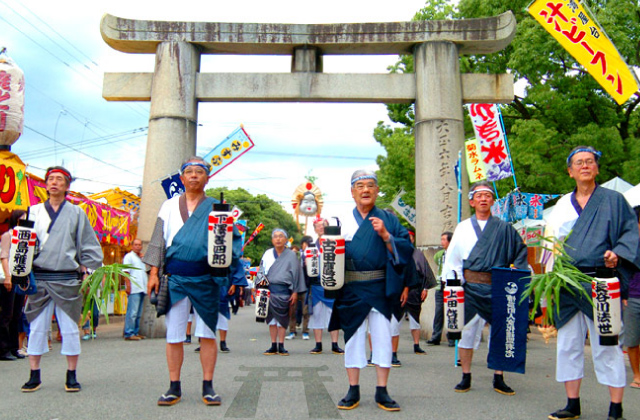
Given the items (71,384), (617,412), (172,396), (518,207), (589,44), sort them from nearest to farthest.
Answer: (617,412)
(172,396)
(71,384)
(589,44)
(518,207)

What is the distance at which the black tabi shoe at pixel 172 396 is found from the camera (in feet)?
16.3

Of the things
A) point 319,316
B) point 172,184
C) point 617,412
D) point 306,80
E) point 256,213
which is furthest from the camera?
point 256,213

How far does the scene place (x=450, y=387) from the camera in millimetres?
6094

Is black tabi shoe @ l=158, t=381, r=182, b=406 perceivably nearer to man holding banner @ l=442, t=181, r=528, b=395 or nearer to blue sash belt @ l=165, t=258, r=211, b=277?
blue sash belt @ l=165, t=258, r=211, b=277

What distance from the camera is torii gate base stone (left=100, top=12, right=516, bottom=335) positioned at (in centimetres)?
1138

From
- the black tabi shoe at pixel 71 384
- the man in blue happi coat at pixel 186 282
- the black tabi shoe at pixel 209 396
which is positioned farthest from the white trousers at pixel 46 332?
the black tabi shoe at pixel 209 396

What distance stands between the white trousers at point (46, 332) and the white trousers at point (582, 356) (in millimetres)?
4375

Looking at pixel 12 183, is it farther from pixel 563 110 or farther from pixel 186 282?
pixel 563 110

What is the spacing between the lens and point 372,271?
204 inches

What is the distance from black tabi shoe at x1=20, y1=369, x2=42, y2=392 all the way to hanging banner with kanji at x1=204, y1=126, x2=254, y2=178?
25.2ft

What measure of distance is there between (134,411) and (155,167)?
7.27 m

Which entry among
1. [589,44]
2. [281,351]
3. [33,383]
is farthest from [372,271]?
[589,44]

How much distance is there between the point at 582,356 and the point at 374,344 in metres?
1.66

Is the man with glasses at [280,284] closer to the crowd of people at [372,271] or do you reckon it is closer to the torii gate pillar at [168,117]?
the torii gate pillar at [168,117]
